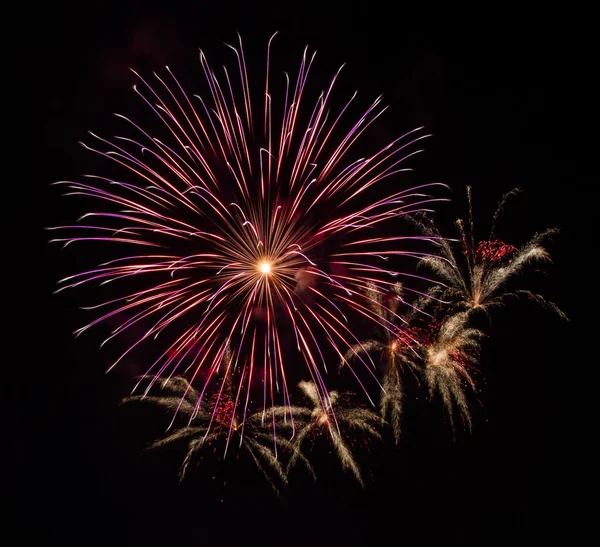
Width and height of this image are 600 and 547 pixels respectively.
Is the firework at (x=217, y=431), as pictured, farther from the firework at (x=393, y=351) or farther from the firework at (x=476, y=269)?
the firework at (x=476, y=269)

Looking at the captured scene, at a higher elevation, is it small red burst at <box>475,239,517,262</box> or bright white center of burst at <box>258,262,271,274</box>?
small red burst at <box>475,239,517,262</box>

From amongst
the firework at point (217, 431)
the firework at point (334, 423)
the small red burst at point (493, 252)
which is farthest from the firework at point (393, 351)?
the firework at point (217, 431)

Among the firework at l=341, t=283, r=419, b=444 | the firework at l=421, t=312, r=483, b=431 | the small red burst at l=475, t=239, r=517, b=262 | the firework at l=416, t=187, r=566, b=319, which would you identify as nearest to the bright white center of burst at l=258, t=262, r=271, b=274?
the firework at l=341, t=283, r=419, b=444

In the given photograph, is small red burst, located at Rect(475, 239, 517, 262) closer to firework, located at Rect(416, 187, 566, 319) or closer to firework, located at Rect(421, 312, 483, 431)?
firework, located at Rect(416, 187, 566, 319)

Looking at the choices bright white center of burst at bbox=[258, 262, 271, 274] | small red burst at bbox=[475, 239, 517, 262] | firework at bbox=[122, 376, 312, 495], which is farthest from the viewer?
firework at bbox=[122, 376, 312, 495]

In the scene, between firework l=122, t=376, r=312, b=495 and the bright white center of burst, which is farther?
firework l=122, t=376, r=312, b=495

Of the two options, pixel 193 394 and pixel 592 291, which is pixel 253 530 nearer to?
pixel 193 394

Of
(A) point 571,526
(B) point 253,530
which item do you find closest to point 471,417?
(A) point 571,526

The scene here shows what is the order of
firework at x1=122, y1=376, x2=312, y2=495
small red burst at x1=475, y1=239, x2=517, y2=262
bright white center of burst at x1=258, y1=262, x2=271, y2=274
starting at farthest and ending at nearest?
firework at x1=122, y1=376, x2=312, y2=495 < small red burst at x1=475, y1=239, x2=517, y2=262 < bright white center of burst at x1=258, y1=262, x2=271, y2=274
